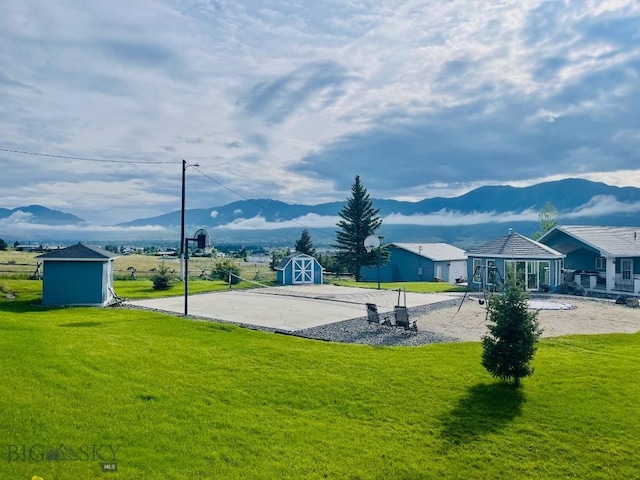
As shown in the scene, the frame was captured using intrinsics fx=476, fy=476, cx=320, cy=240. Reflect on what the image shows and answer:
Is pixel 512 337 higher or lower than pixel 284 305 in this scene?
higher

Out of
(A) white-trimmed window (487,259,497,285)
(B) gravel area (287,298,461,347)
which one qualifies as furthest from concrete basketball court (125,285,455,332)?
(A) white-trimmed window (487,259,497,285)

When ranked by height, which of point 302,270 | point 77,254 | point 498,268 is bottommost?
point 302,270

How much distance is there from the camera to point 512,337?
29.5ft

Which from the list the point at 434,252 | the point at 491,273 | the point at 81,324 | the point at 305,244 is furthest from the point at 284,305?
the point at 305,244

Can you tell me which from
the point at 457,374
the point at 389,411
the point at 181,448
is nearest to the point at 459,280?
the point at 457,374

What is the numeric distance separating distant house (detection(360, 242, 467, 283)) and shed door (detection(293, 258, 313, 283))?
45.8ft

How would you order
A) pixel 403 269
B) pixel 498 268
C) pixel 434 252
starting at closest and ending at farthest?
pixel 498 268 < pixel 403 269 < pixel 434 252

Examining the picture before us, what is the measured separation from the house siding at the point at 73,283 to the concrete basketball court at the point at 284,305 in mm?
1580

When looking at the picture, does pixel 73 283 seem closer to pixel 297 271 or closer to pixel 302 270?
pixel 297 271

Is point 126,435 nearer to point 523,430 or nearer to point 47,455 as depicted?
point 47,455

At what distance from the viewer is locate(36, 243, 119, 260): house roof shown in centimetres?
2022

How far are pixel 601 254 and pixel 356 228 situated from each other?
76.5ft

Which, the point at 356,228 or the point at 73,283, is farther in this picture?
the point at 356,228

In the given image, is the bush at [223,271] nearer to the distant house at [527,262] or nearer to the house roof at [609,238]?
the distant house at [527,262]
